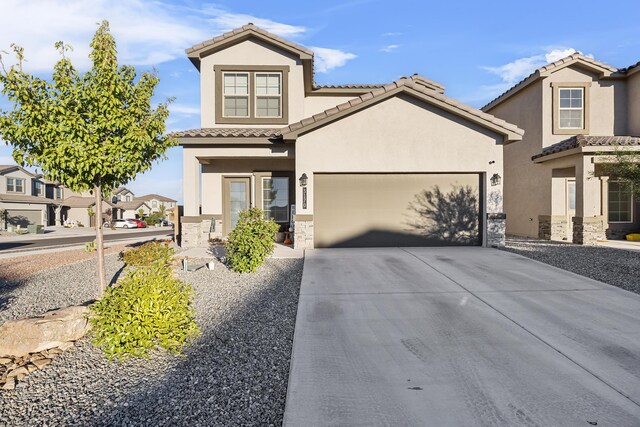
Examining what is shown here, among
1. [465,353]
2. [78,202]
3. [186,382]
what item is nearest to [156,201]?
[78,202]

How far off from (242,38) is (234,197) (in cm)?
610

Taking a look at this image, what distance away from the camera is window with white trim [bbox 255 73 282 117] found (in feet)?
44.3

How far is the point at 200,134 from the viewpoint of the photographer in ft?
38.5

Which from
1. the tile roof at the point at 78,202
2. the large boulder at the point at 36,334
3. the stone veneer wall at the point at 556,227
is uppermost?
the tile roof at the point at 78,202

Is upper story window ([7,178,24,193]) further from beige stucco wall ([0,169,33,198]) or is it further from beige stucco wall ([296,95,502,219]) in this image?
beige stucco wall ([296,95,502,219])

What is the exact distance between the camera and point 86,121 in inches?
210

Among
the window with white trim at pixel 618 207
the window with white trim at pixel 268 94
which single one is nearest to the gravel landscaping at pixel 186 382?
the window with white trim at pixel 268 94

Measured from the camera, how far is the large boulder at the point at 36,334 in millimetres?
4203

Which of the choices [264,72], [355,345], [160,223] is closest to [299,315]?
[355,345]

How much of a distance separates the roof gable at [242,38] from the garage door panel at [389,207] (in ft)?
16.9

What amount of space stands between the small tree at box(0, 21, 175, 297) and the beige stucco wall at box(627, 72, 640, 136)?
18278mm

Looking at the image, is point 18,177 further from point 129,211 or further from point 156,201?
point 156,201

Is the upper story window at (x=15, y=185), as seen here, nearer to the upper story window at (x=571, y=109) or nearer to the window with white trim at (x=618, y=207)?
the upper story window at (x=571, y=109)

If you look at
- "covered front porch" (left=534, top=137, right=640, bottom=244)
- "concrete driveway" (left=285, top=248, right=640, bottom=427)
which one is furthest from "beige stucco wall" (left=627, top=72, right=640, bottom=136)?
"concrete driveway" (left=285, top=248, right=640, bottom=427)
